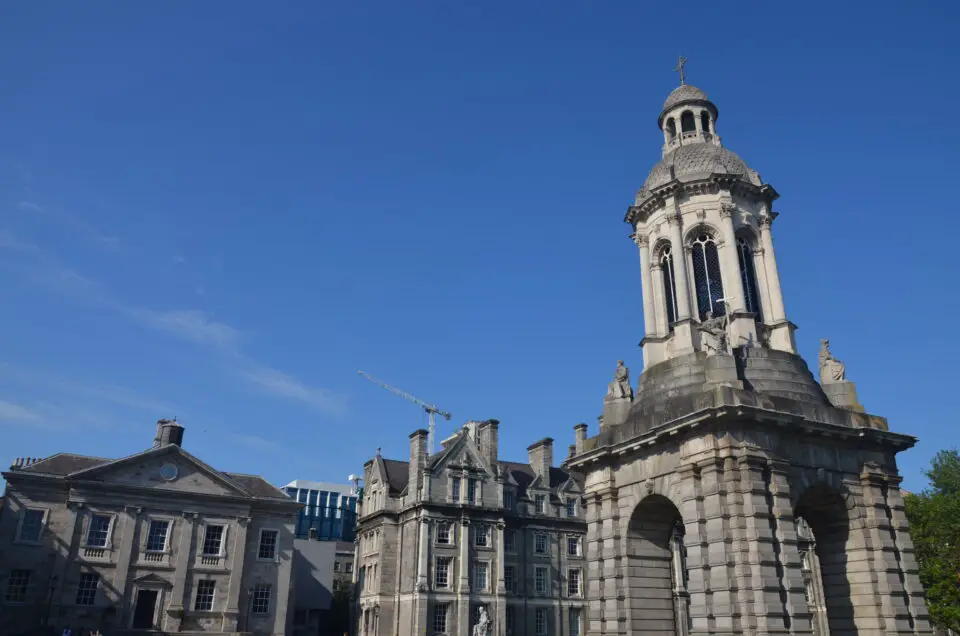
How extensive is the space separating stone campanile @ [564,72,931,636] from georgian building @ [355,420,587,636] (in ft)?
123

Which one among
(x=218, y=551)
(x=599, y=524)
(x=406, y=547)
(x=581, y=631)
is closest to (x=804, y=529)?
(x=581, y=631)

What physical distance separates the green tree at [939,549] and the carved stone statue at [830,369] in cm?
2678

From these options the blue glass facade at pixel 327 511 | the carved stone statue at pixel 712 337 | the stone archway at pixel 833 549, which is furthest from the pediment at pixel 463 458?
the blue glass facade at pixel 327 511

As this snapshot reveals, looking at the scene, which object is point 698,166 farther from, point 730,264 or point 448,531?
point 448,531

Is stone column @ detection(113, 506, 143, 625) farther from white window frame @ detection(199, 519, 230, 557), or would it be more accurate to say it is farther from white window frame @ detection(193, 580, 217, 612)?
white window frame @ detection(199, 519, 230, 557)

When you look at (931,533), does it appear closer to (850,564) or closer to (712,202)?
(850,564)

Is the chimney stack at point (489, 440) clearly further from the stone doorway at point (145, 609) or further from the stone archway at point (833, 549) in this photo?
the stone archway at point (833, 549)

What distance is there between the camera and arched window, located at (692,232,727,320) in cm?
2530

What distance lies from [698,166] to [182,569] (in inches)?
1853

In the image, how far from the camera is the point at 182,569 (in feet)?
174

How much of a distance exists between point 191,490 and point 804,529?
151ft

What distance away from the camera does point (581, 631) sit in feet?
209

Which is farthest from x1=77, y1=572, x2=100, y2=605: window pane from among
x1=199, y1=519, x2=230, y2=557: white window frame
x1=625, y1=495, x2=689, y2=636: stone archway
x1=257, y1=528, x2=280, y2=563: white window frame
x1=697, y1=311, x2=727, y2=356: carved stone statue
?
x1=697, y1=311, x2=727, y2=356: carved stone statue

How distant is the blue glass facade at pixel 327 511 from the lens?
141750mm
